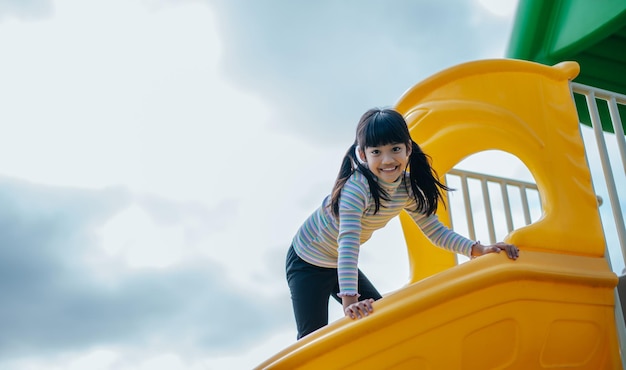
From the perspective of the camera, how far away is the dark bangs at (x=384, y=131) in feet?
6.60

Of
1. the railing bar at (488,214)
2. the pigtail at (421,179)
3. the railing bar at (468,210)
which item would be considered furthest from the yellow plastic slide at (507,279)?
the railing bar at (488,214)

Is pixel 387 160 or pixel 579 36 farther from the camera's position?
pixel 579 36

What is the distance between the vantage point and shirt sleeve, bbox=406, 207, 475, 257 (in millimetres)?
2173

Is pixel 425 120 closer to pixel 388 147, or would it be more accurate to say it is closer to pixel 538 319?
pixel 388 147

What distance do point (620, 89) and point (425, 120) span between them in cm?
254

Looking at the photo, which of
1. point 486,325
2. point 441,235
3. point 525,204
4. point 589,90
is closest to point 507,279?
point 486,325

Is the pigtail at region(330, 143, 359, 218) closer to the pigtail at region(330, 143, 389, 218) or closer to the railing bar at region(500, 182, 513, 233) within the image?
the pigtail at region(330, 143, 389, 218)

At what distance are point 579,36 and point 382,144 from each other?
2.55m

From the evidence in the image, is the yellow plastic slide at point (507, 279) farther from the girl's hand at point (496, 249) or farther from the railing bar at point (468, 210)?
the railing bar at point (468, 210)

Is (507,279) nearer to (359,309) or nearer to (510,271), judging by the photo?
(510,271)

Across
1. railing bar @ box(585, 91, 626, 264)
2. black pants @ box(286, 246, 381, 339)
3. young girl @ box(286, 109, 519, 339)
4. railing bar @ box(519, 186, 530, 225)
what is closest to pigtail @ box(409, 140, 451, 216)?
young girl @ box(286, 109, 519, 339)

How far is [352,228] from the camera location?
78.6 inches

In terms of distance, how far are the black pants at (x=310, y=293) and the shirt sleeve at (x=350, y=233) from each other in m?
0.26

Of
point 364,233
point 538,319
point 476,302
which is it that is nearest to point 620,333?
point 538,319
